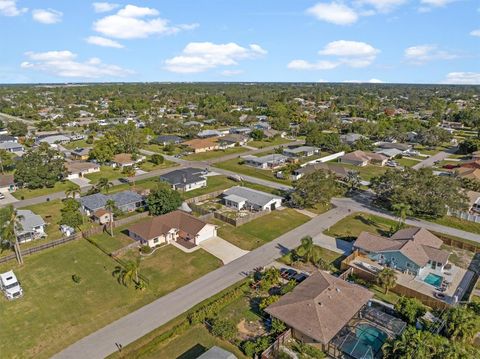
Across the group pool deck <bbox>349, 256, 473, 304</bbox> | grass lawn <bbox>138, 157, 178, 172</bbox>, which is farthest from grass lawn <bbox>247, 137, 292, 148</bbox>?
pool deck <bbox>349, 256, 473, 304</bbox>

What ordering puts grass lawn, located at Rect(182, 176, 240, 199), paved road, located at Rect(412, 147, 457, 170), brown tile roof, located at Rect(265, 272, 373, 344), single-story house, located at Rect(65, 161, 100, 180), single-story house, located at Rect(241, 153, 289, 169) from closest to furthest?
brown tile roof, located at Rect(265, 272, 373, 344)
grass lawn, located at Rect(182, 176, 240, 199)
single-story house, located at Rect(65, 161, 100, 180)
single-story house, located at Rect(241, 153, 289, 169)
paved road, located at Rect(412, 147, 457, 170)

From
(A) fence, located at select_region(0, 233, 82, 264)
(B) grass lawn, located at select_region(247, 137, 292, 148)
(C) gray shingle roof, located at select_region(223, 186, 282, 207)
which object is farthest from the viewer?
(B) grass lawn, located at select_region(247, 137, 292, 148)

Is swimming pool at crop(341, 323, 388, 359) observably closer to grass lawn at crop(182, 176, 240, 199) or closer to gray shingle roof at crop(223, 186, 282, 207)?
gray shingle roof at crop(223, 186, 282, 207)

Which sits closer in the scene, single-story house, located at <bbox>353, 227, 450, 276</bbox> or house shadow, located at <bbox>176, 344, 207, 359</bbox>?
house shadow, located at <bbox>176, 344, 207, 359</bbox>

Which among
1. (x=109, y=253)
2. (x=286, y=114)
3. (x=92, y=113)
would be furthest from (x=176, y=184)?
(x=92, y=113)

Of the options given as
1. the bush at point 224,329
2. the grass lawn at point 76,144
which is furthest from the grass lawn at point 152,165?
the bush at point 224,329

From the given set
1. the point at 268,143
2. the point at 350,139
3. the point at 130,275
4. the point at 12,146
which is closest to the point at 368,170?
the point at 350,139

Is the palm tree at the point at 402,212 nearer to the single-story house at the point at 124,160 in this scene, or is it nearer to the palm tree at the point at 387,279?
the palm tree at the point at 387,279
